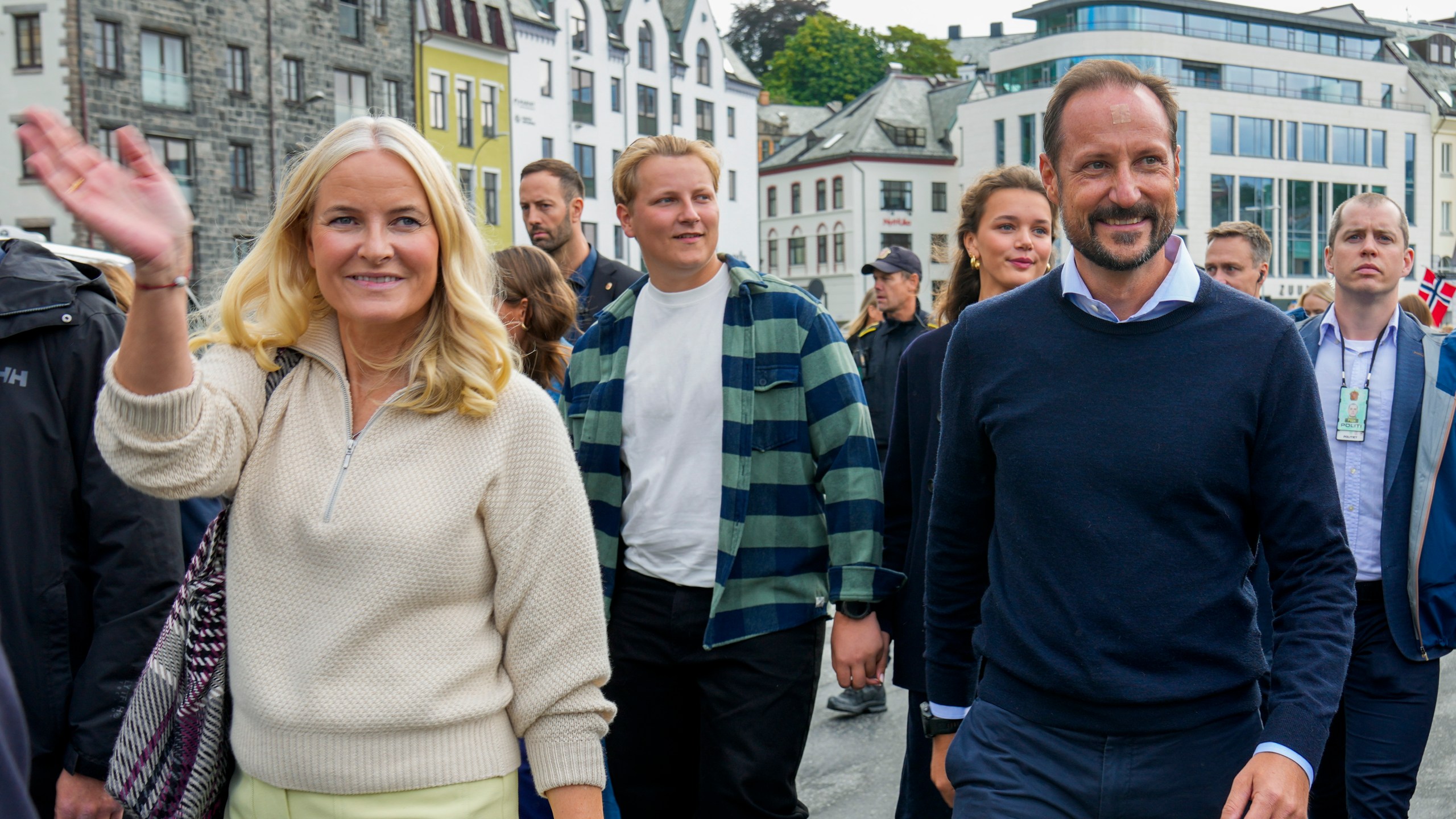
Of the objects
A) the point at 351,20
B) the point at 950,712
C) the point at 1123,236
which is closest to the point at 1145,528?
the point at 1123,236

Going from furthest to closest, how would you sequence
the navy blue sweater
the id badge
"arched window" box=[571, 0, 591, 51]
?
"arched window" box=[571, 0, 591, 51]
the id badge
the navy blue sweater

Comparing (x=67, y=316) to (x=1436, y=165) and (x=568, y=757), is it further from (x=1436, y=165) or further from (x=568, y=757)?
(x=1436, y=165)

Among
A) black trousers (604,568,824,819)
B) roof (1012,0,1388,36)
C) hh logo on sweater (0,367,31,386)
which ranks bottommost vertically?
black trousers (604,568,824,819)

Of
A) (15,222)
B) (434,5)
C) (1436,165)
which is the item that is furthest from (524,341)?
(1436,165)

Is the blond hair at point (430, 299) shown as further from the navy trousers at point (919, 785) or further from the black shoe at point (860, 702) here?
the black shoe at point (860, 702)

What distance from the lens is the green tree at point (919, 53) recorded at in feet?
276

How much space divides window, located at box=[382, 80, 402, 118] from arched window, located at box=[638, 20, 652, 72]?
13769 mm

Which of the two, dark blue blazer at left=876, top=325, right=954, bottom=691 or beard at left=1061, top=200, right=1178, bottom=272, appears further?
dark blue blazer at left=876, top=325, right=954, bottom=691

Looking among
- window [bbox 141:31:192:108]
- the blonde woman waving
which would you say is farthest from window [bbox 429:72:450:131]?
the blonde woman waving

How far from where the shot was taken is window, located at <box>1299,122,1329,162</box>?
65.2 m

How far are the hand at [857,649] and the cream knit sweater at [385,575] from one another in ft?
4.54

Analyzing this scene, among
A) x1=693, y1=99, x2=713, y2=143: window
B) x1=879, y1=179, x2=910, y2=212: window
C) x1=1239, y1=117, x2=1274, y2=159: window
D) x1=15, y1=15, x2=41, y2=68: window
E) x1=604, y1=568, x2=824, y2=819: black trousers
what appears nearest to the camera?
x1=604, y1=568, x2=824, y2=819: black trousers

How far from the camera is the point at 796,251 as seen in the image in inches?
2781

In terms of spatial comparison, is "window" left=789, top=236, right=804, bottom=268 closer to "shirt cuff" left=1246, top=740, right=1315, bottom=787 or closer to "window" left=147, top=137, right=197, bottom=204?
"window" left=147, top=137, right=197, bottom=204
